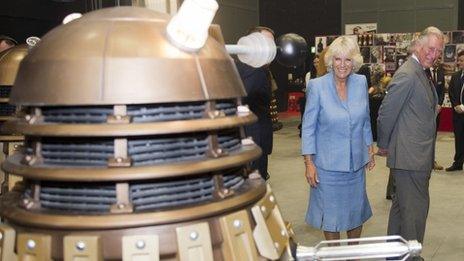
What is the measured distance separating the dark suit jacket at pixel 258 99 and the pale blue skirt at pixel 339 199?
1.38 m

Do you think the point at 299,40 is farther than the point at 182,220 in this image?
Yes

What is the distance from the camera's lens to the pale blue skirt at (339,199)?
3.69 metres

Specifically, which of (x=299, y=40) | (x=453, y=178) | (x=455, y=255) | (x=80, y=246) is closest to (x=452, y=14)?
(x=453, y=178)

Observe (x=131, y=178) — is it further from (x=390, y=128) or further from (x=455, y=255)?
(x=455, y=255)

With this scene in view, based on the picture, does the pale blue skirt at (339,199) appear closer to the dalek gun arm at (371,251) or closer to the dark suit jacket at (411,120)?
the dark suit jacket at (411,120)

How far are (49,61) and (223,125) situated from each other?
1.50 feet

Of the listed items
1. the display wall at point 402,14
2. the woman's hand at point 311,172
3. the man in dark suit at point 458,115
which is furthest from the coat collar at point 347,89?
the display wall at point 402,14

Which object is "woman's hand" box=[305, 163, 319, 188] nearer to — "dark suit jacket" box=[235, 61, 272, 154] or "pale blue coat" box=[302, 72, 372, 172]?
"pale blue coat" box=[302, 72, 372, 172]

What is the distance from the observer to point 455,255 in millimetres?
4680

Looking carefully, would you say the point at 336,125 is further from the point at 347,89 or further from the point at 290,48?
the point at 290,48

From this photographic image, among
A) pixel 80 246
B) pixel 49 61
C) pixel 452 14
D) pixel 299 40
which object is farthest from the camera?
pixel 452 14

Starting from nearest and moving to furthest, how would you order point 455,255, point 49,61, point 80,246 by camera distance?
point 80,246
point 49,61
point 455,255

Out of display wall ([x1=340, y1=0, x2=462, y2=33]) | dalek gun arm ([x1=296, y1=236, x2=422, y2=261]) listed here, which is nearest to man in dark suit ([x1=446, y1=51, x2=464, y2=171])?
dalek gun arm ([x1=296, y1=236, x2=422, y2=261])

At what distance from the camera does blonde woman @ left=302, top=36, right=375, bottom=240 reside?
3623 millimetres
